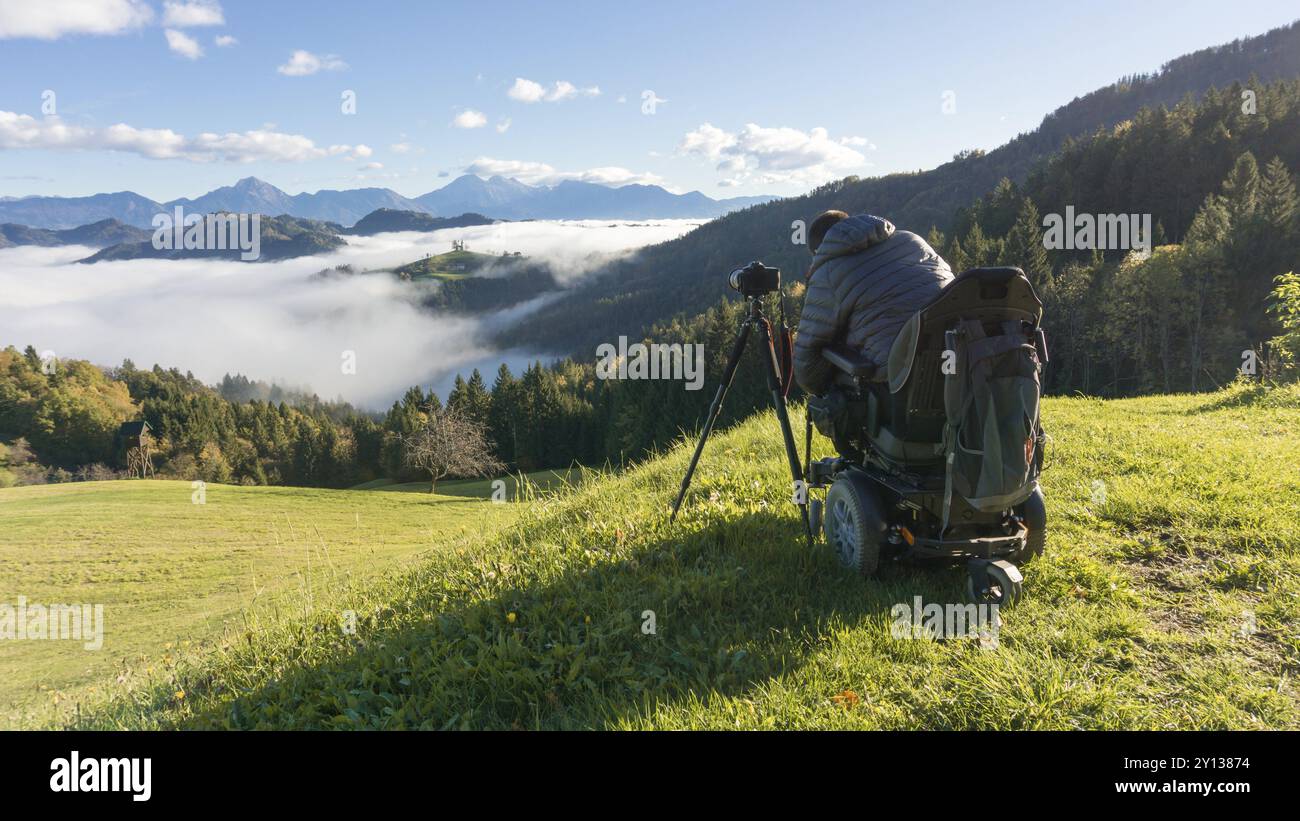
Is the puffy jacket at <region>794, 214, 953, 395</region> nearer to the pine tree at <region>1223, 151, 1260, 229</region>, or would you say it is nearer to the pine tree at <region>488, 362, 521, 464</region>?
the pine tree at <region>1223, 151, 1260, 229</region>

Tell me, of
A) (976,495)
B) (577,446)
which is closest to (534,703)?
(976,495)

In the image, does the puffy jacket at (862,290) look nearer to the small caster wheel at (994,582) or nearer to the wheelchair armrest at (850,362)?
the wheelchair armrest at (850,362)

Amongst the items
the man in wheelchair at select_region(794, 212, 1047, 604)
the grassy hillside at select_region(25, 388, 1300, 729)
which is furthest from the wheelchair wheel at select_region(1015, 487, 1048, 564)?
the grassy hillside at select_region(25, 388, 1300, 729)

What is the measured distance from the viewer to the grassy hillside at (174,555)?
843cm

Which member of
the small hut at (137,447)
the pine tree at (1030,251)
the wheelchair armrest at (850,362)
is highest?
the pine tree at (1030,251)

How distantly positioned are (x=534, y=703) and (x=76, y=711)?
3.95m

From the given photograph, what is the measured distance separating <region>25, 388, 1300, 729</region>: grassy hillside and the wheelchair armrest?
4.90ft

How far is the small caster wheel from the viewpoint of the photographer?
12.9 feet

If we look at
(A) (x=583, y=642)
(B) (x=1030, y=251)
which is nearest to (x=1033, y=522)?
(A) (x=583, y=642)

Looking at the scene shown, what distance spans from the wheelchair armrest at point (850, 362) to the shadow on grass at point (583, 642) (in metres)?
1.43

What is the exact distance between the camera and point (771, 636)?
3.93 meters

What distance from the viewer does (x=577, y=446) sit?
84812 mm

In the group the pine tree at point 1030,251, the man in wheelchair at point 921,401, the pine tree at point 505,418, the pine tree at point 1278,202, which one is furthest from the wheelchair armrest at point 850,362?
the pine tree at point 505,418

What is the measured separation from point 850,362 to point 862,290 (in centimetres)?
58
